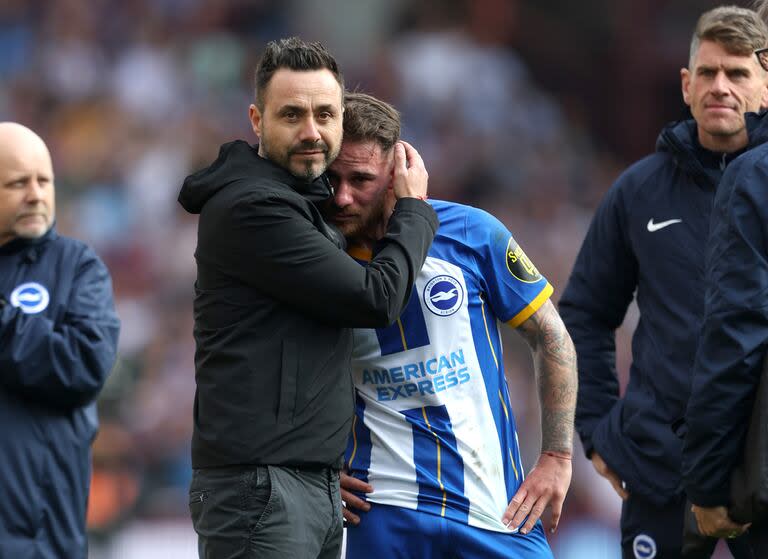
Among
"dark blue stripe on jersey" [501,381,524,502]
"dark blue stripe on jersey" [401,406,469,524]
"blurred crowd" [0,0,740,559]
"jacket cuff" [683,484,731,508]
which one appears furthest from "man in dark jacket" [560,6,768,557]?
"blurred crowd" [0,0,740,559]

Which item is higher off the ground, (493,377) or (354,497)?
(493,377)

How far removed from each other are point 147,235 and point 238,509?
739 cm

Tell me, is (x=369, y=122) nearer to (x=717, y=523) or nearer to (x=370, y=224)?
(x=370, y=224)

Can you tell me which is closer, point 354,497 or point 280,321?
point 280,321

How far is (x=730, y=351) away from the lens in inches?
143

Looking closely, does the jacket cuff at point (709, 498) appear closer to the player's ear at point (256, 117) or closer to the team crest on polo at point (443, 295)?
the team crest on polo at point (443, 295)

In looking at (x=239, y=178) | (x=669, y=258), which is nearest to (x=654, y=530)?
(x=669, y=258)

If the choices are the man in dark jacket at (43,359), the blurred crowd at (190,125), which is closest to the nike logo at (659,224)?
the man in dark jacket at (43,359)

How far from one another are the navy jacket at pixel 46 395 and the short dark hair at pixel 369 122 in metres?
1.29

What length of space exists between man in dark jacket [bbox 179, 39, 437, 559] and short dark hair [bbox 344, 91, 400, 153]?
20 centimetres

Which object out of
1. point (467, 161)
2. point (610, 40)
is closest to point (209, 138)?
point (467, 161)

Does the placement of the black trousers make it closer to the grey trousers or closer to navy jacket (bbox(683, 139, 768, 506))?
navy jacket (bbox(683, 139, 768, 506))

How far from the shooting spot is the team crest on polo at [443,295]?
13.5 ft

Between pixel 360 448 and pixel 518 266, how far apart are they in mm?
743
